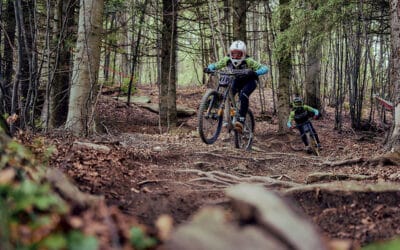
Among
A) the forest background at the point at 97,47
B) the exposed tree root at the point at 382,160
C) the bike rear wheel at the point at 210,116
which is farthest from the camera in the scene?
the bike rear wheel at the point at 210,116

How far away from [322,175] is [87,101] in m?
4.17

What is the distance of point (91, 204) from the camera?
95.0 inches

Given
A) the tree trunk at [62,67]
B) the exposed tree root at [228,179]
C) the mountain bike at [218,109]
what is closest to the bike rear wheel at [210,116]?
the mountain bike at [218,109]

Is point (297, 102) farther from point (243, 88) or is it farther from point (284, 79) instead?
point (243, 88)

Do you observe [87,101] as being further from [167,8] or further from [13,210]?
[167,8]

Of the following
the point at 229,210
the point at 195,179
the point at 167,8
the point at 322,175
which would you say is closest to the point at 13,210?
the point at 229,210

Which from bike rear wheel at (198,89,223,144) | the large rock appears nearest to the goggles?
bike rear wheel at (198,89,223,144)

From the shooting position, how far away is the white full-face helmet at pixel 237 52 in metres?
7.60

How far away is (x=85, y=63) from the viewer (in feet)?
25.3

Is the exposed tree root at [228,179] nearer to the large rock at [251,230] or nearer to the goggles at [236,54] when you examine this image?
the goggles at [236,54]

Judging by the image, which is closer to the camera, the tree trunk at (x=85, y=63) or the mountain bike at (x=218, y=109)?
the mountain bike at (x=218, y=109)

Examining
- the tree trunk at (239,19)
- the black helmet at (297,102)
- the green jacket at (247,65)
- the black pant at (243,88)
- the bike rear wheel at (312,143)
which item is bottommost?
the bike rear wheel at (312,143)

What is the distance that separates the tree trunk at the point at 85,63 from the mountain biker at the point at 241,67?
219 cm

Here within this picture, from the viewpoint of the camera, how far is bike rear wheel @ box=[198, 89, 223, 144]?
7.15m
